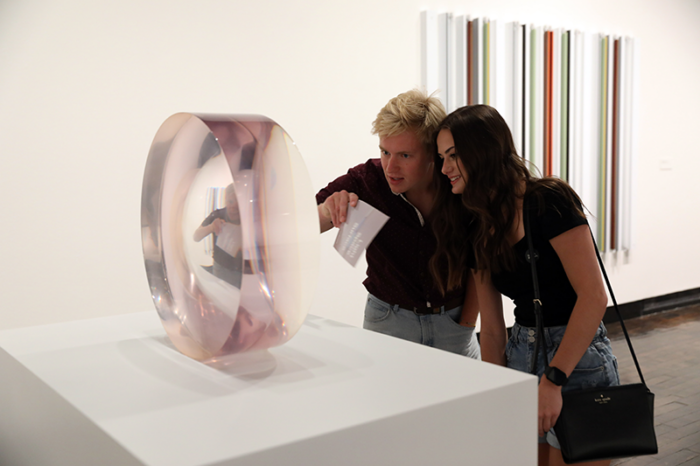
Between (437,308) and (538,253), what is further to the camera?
(437,308)

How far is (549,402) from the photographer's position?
138 cm

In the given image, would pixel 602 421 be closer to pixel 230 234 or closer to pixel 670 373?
pixel 230 234

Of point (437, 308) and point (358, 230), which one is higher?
point (358, 230)

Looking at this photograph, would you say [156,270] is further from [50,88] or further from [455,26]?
[455,26]

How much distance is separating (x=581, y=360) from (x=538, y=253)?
0.27 metres

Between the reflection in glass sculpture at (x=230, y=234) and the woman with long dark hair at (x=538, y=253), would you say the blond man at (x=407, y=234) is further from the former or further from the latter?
the reflection in glass sculpture at (x=230, y=234)

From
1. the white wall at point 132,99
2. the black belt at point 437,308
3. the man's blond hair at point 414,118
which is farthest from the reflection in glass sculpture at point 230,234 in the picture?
the white wall at point 132,99

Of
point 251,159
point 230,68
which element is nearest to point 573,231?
point 251,159

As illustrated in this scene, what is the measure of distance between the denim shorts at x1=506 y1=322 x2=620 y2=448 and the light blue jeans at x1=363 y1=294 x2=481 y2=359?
0.92ft

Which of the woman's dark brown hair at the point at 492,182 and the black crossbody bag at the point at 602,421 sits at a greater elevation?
the woman's dark brown hair at the point at 492,182

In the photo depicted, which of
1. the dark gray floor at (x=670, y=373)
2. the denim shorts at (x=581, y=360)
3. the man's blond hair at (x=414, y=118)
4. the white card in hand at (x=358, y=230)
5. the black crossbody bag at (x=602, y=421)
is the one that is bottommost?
the dark gray floor at (x=670, y=373)

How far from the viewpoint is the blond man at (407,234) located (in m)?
1.66

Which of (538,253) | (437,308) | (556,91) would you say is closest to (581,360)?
(538,253)

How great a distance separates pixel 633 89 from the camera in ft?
17.2
